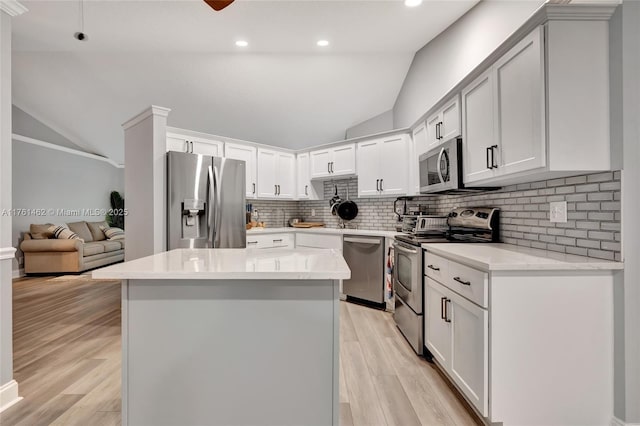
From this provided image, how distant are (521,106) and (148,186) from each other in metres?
3.26

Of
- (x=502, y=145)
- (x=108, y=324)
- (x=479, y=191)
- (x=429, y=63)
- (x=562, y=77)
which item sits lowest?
(x=108, y=324)

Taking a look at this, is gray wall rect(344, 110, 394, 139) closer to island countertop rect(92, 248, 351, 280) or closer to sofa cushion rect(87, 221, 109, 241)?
island countertop rect(92, 248, 351, 280)

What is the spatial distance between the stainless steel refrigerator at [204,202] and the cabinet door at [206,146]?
59 centimetres

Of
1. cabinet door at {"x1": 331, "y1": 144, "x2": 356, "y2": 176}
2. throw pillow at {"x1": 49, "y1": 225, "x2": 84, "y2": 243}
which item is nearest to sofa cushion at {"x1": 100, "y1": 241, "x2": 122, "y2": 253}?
throw pillow at {"x1": 49, "y1": 225, "x2": 84, "y2": 243}

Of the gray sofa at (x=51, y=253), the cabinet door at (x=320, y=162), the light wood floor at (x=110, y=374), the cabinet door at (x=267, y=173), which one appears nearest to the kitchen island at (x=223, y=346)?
the light wood floor at (x=110, y=374)

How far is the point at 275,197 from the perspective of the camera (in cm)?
498

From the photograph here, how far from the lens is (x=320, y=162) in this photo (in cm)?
489

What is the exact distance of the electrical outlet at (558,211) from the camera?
1.90 metres

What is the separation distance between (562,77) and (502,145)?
0.46 meters

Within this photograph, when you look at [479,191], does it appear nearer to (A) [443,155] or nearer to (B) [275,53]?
(A) [443,155]

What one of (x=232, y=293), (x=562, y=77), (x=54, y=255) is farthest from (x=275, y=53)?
(x=54, y=255)

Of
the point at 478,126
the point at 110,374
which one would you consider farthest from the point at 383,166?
the point at 110,374

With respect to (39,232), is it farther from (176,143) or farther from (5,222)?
(5,222)

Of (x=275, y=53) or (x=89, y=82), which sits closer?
(x=275, y=53)
